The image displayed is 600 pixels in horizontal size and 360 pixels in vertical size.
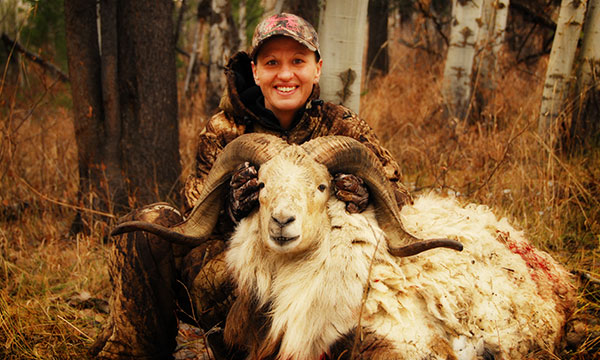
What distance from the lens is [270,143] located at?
→ 108 inches

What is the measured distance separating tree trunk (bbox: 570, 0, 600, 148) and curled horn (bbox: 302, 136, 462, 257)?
3.42 meters

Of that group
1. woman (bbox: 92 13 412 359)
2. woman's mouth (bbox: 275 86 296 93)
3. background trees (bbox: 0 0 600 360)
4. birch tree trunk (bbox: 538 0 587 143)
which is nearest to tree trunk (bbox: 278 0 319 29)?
background trees (bbox: 0 0 600 360)

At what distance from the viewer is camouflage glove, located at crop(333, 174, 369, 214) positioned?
2.68m

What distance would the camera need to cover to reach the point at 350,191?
2.69m

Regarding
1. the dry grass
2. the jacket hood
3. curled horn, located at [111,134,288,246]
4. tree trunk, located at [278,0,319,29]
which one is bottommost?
the dry grass

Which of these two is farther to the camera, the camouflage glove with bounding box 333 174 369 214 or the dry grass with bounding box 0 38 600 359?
the dry grass with bounding box 0 38 600 359

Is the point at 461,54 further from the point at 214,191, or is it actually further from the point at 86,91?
the point at 214,191

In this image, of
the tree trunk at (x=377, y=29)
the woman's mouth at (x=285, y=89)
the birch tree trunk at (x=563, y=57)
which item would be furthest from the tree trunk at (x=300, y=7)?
the tree trunk at (x=377, y=29)

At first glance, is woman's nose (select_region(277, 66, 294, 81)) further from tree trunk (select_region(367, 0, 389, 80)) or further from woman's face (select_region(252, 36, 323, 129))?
tree trunk (select_region(367, 0, 389, 80))

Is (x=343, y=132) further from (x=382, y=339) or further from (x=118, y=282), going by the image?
(x=118, y=282)

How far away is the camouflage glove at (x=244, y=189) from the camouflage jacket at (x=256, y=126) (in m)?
0.57

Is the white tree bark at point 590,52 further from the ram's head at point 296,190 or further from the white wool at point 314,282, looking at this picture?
the white wool at point 314,282

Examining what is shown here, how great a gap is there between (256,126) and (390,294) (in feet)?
4.93

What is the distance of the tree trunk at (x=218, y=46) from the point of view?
9.59 m
